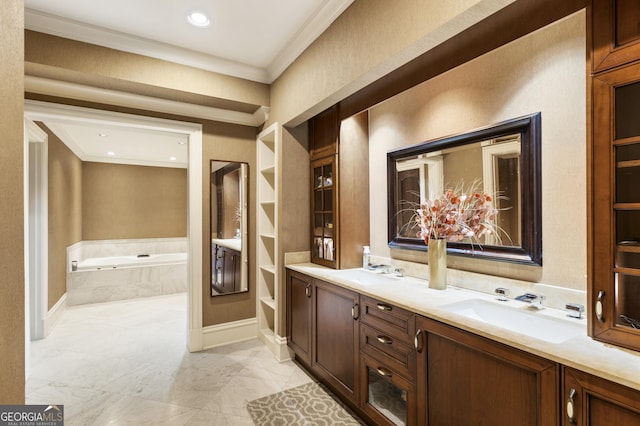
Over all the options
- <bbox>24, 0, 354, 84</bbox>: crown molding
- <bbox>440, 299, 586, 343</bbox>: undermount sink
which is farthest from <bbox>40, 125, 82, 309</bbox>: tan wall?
<bbox>440, 299, 586, 343</bbox>: undermount sink

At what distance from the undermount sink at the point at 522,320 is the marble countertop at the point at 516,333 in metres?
0.03

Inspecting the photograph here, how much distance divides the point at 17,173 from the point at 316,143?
7.72 ft

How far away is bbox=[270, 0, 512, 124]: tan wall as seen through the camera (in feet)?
4.74

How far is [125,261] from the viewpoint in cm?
573

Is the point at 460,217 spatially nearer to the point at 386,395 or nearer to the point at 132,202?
the point at 386,395

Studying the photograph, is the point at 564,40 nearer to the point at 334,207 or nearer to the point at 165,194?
the point at 334,207

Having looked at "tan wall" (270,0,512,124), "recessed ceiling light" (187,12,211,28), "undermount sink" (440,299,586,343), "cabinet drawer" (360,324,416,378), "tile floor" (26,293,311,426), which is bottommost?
"tile floor" (26,293,311,426)

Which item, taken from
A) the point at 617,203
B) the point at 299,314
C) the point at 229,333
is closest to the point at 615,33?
the point at 617,203

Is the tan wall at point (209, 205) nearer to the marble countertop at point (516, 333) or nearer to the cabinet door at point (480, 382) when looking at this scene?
the marble countertop at point (516, 333)

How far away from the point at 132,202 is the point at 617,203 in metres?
7.17

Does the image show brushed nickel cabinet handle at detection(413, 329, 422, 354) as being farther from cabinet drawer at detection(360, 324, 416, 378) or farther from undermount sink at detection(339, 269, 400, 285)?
undermount sink at detection(339, 269, 400, 285)

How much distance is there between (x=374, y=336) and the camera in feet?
6.24

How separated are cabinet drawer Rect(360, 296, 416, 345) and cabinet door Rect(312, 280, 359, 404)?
0.11 metres

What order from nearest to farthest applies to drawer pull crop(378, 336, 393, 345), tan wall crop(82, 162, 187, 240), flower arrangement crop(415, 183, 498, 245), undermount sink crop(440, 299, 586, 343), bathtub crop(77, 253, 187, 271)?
undermount sink crop(440, 299, 586, 343), drawer pull crop(378, 336, 393, 345), flower arrangement crop(415, 183, 498, 245), bathtub crop(77, 253, 187, 271), tan wall crop(82, 162, 187, 240)
